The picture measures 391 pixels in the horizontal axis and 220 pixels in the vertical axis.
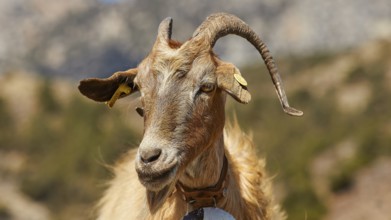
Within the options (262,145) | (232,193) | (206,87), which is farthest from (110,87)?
(262,145)

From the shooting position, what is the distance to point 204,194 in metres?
6.73

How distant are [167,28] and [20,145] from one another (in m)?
53.5

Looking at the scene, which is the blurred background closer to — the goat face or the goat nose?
the goat face

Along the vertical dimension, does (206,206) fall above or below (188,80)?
below

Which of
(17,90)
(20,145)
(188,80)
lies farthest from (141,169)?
(17,90)

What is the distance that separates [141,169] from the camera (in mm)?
5801

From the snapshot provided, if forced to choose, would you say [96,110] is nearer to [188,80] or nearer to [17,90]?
[17,90]

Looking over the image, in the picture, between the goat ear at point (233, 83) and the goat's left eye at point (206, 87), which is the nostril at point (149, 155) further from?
the goat ear at point (233, 83)

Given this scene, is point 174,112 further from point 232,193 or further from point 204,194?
point 232,193

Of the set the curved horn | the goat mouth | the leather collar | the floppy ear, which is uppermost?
the curved horn

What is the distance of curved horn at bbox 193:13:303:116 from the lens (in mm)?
6637

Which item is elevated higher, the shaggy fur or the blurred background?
the blurred background

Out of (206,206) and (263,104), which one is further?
(263,104)

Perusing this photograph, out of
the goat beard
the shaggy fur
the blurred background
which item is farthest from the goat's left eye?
the blurred background
